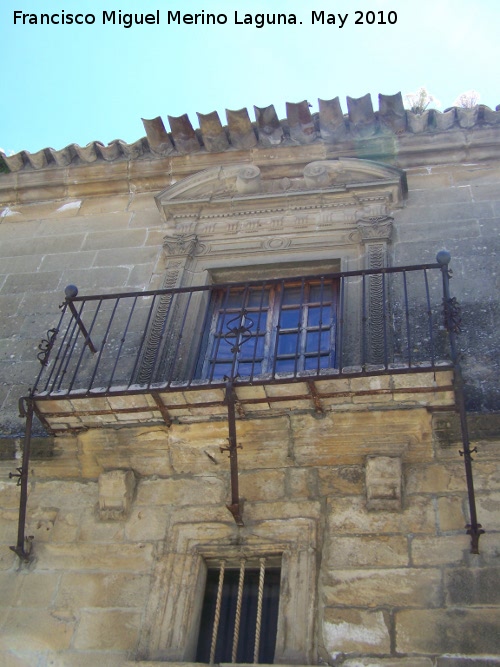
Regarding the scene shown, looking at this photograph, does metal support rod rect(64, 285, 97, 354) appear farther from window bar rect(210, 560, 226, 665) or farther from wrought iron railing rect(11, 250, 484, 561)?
window bar rect(210, 560, 226, 665)

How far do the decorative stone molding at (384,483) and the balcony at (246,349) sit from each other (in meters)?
0.45

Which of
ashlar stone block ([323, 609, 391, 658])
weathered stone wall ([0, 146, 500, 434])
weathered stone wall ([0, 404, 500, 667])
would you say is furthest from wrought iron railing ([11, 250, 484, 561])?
ashlar stone block ([323, 609, 391, 658])

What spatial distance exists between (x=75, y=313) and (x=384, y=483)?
2553 millimetres

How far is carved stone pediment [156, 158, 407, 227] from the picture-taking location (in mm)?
7492

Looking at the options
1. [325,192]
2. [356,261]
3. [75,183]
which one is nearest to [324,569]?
[356,261]

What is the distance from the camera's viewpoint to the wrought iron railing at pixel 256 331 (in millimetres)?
6070

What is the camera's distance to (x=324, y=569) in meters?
4.86

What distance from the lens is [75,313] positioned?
6.17m

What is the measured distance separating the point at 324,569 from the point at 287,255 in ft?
10.2

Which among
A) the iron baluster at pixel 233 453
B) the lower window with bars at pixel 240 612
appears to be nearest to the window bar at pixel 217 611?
the lower window with bars at pixel 240 612

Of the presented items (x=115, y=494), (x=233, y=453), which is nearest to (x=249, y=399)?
(x=233, y=453)

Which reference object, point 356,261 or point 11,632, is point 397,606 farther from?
point 356,261

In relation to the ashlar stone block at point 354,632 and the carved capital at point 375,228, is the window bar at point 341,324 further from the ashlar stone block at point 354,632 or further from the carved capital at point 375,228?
the ashlar stone block at point 354,632

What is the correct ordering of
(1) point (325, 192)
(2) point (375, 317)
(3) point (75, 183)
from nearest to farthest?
(2) point (375, 317) → (1) point (325, 192) → (3) point (75, 183)
